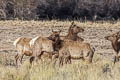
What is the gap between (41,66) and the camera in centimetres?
1362

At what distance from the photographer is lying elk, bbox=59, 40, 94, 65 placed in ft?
50.8

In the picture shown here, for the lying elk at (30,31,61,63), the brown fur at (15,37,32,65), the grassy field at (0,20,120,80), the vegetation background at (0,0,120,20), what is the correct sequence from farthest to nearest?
the vegetation background at (0,0,120,20) → the brown fur at (15,37,32,65) → the lying elk at (30,31,61,63) → the grassy field at (0,20,120,80)

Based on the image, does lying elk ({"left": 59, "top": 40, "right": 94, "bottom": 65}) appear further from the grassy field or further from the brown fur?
the brown fur

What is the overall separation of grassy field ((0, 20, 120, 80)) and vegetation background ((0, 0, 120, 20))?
5.57 meters

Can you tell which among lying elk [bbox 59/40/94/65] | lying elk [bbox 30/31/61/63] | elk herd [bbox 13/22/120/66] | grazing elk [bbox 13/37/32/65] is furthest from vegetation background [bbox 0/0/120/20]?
lying elk [bbox 59/40/94/65]

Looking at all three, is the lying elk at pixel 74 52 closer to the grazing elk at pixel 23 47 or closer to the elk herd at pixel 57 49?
the elk herd at pixel 57 49

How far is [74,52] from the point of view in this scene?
51.5 feet

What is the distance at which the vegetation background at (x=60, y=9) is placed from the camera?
34.5 metres

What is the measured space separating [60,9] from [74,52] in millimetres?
22660

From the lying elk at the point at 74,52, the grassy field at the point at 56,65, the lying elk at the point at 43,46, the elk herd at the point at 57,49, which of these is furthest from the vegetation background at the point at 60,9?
the lying elk at the point at 74,52

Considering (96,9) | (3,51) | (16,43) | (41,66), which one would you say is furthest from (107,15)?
(41,66)

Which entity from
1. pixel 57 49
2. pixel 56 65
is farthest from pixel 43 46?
pixel 56 65

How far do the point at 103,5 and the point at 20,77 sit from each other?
1146 inches

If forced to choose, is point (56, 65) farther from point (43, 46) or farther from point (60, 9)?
point (60, 9)
